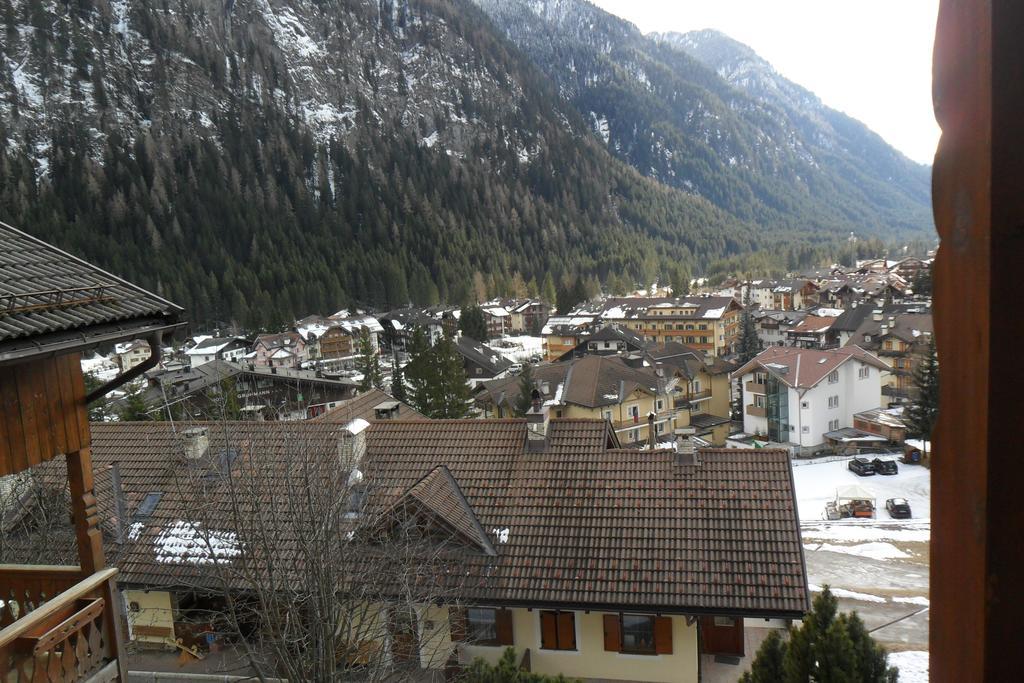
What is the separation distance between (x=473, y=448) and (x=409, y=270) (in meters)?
111

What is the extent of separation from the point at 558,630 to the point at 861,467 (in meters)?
24.8

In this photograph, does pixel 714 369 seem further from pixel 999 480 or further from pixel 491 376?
pixel 999 480

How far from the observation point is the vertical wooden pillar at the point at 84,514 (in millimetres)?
4746

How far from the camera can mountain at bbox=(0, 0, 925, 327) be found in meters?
117

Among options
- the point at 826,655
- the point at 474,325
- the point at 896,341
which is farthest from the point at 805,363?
the point at 474,325

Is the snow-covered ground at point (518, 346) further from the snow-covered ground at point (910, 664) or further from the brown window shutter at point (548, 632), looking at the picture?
→ the brown window shutter at point (548, 632)

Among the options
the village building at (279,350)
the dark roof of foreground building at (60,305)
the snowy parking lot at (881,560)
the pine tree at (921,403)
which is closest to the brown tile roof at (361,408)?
the dark roof of foreground building at (60,305)

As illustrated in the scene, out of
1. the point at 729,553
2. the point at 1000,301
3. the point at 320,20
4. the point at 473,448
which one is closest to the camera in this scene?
the point at 1000,301

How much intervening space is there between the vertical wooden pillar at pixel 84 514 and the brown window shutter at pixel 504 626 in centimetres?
696

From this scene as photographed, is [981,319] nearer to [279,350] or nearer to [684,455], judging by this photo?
[684,455]

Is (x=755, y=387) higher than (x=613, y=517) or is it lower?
lower

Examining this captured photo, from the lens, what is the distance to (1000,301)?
560mm

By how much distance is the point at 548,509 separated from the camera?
1159 centimetres

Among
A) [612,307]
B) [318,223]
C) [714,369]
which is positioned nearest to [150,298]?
[714,369]
